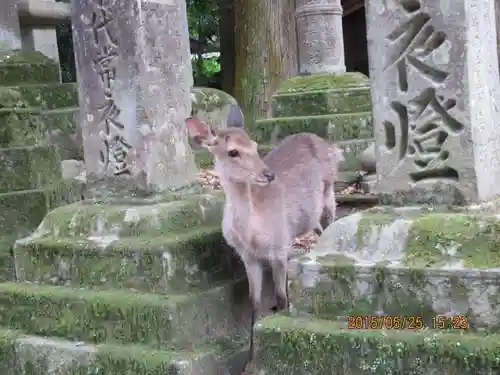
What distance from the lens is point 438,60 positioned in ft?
10.8

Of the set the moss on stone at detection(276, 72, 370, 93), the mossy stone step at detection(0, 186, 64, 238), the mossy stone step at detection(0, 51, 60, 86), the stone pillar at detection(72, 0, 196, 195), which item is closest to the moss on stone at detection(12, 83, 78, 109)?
the mossy stone step at detection(0, 51, 60, 86)

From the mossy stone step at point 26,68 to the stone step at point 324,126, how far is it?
2156 mm

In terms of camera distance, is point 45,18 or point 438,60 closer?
point 438,60

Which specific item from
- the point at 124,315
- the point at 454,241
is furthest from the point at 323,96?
the point at 454,241

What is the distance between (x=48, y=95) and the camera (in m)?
6.97

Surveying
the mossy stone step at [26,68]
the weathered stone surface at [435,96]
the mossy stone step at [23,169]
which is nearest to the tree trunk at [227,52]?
the mossy stone step at [26,68]

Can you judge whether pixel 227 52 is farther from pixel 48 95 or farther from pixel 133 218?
pixel 133 218

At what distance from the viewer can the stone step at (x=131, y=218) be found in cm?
409

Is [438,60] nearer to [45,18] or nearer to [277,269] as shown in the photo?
[277,269]

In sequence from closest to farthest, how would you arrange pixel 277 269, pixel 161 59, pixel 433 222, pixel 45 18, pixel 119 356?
pixel 433 222 → pixel 119 356 → pixel 277 269 → pixel 161 59 → pixel 45 18

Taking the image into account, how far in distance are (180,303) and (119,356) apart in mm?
401

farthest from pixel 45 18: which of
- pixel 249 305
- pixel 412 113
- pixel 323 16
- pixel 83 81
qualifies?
pixel 412 113

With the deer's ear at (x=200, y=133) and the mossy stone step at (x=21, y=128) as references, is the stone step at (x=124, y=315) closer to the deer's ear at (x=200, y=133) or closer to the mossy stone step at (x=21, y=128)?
the deer's ear at (x=200, y=133)
